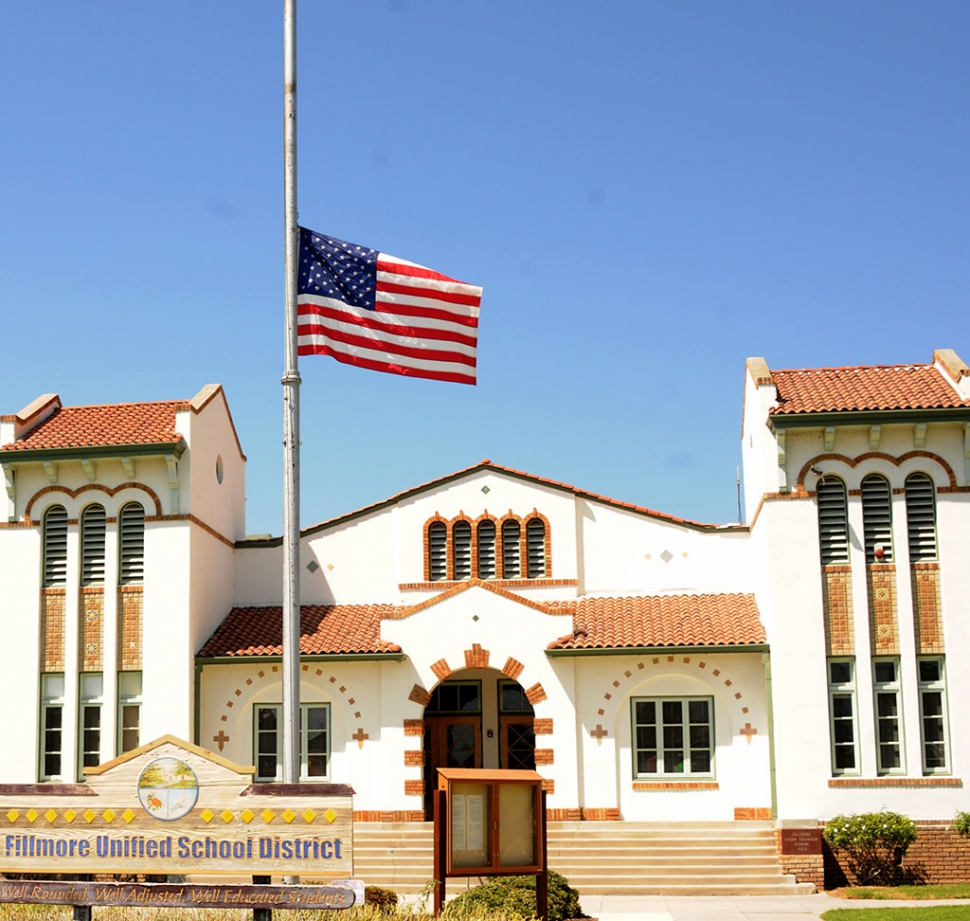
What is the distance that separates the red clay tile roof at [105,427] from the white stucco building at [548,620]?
0.06 metres

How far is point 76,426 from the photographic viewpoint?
26359 mm

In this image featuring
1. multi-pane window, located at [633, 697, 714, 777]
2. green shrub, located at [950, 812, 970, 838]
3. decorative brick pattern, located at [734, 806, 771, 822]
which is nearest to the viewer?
green shrub, located at [950, 812, 970, 838]

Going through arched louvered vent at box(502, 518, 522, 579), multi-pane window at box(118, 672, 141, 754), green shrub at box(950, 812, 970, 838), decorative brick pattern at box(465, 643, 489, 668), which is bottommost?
green shrub at box(950, 812, 970, 838)

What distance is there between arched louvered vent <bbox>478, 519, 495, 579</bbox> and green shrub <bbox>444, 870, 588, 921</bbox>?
9341 millimetres

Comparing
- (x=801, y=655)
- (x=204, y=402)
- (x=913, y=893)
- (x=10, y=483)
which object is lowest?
(x=913, y=893)

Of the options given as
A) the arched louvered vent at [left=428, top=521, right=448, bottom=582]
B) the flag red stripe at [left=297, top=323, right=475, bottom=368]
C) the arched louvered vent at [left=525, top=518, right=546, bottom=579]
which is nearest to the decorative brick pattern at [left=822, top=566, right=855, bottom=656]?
the arched louvered vent at [left=525, top=518, right=546, bottom=579]

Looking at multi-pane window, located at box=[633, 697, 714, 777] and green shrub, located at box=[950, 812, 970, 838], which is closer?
green shrub, located at box=[950, 812, 970, 838]

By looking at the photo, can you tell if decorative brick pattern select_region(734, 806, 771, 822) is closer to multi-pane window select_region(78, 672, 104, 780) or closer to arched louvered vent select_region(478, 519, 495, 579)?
arched louvered vent select_region(478, 519, 495, 579)

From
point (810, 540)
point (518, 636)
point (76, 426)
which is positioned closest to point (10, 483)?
point (76, 426)

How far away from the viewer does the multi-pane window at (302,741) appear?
25.6m

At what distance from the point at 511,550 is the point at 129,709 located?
8453 millimetres

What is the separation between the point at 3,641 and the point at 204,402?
626 cm

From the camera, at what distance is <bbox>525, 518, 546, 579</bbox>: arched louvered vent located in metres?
27.2

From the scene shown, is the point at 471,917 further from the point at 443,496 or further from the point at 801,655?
the point at 443,496
